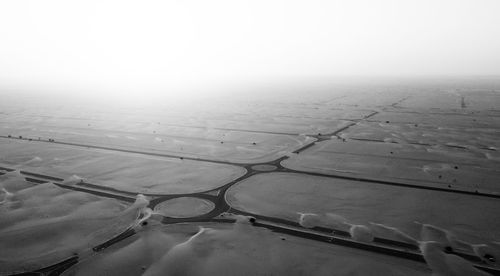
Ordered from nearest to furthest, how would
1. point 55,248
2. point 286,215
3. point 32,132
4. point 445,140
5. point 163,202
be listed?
point 55,248 → point 286,215 → point 163,202 → point 445,140 → point 32,132

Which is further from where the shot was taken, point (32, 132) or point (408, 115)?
point (408, 115)

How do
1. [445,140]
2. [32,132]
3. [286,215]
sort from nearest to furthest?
[286,215] < [445,140] < [32,132]

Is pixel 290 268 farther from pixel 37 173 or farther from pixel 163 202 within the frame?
pixel 37 173

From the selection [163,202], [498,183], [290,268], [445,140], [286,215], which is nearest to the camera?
[290,268]

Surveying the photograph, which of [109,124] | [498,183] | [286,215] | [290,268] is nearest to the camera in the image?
[290,268]

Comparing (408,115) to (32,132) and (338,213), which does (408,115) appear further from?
(32,132)

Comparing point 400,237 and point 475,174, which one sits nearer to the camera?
point 400,237

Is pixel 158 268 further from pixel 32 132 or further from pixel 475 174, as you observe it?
pixel 32 132

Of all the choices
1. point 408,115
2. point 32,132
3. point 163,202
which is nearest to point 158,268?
point 163,202

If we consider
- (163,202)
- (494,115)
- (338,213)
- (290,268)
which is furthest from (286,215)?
(494,115)
